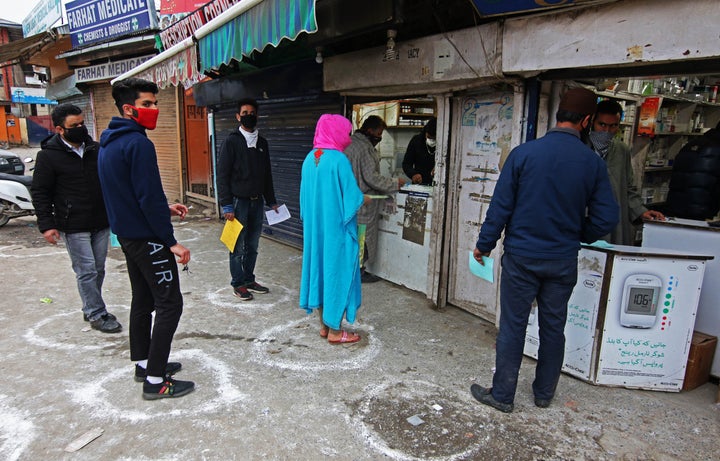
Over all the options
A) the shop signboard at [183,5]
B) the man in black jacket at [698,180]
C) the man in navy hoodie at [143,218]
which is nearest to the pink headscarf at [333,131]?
the man in navy hoodie at [143,218]

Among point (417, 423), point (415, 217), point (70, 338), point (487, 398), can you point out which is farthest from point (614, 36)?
point (70, 338)

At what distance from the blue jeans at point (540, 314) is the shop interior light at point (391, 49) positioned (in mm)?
2248

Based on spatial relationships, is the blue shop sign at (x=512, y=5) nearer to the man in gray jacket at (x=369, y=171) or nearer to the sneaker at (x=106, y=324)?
the man in gray jacket at (x=369, y=171)

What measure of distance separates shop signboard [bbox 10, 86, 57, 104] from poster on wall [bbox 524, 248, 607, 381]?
3332 centimetres

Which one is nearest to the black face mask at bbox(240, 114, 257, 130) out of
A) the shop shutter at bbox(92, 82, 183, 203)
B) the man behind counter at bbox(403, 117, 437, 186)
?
the man behind counter at bbox(403, 117, 437, 186)

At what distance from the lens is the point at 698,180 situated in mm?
4309

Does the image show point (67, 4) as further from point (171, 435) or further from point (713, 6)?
point (713, 6)

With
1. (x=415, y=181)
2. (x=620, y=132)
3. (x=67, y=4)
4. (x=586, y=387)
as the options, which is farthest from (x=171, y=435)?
(x=67, y=4)

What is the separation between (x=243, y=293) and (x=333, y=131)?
218cm

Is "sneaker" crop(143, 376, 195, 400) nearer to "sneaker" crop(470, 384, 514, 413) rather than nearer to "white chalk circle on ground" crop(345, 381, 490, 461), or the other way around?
"white chalk circle on ground" crop(345, 381, 490, 461)

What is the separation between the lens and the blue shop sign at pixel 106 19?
10.4m

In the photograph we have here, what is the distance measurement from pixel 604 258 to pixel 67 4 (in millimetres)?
15132

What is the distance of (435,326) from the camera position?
425cm

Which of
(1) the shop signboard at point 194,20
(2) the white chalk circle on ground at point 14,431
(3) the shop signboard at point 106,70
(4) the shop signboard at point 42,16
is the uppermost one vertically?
Answer: (4) the shop signboard at point 42,16
